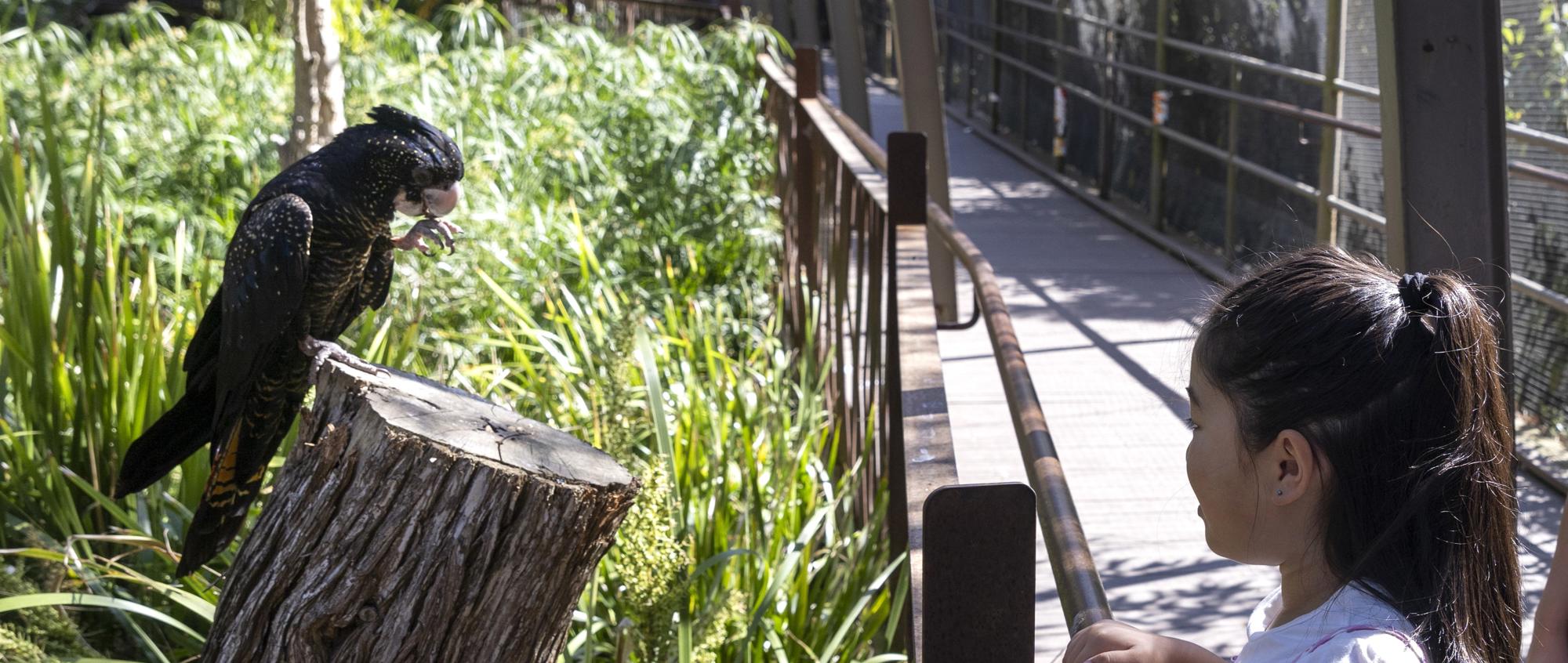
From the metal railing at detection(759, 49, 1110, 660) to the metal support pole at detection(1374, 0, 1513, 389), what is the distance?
0.77 metres

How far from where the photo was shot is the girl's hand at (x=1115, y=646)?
982 mm

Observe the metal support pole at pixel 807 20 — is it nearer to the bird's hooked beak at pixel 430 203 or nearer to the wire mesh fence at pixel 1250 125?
the wire mesh fence at pixel 1250 125

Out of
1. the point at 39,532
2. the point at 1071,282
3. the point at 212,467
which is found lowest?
the point at 1071,282

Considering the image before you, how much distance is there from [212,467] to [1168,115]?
6697 mm

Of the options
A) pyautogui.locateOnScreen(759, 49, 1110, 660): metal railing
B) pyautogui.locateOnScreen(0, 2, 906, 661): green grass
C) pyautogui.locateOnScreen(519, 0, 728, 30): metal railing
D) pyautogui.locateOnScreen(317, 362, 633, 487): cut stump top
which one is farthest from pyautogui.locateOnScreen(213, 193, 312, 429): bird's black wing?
pyautogui.locateOnScreen(519, 0, 728, 30): metal railing

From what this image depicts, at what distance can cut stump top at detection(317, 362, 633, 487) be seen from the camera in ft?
5.22

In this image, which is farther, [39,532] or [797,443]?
[797,443]

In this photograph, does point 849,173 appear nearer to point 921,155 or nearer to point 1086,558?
point 921,155

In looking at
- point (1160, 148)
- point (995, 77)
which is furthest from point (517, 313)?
point (995, 77)

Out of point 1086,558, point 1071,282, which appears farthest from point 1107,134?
point 1086,558

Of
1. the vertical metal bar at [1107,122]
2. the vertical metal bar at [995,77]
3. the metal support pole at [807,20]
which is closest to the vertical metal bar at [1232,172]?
the vertical metal bar at [1107,122]

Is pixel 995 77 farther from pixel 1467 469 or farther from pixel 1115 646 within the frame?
pixel 1115 646

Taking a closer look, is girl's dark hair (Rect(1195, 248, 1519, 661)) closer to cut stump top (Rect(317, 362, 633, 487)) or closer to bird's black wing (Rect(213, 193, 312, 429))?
cut stump top (Rect(317, 362, 633, 487))

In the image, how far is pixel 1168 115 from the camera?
769 centimetres
